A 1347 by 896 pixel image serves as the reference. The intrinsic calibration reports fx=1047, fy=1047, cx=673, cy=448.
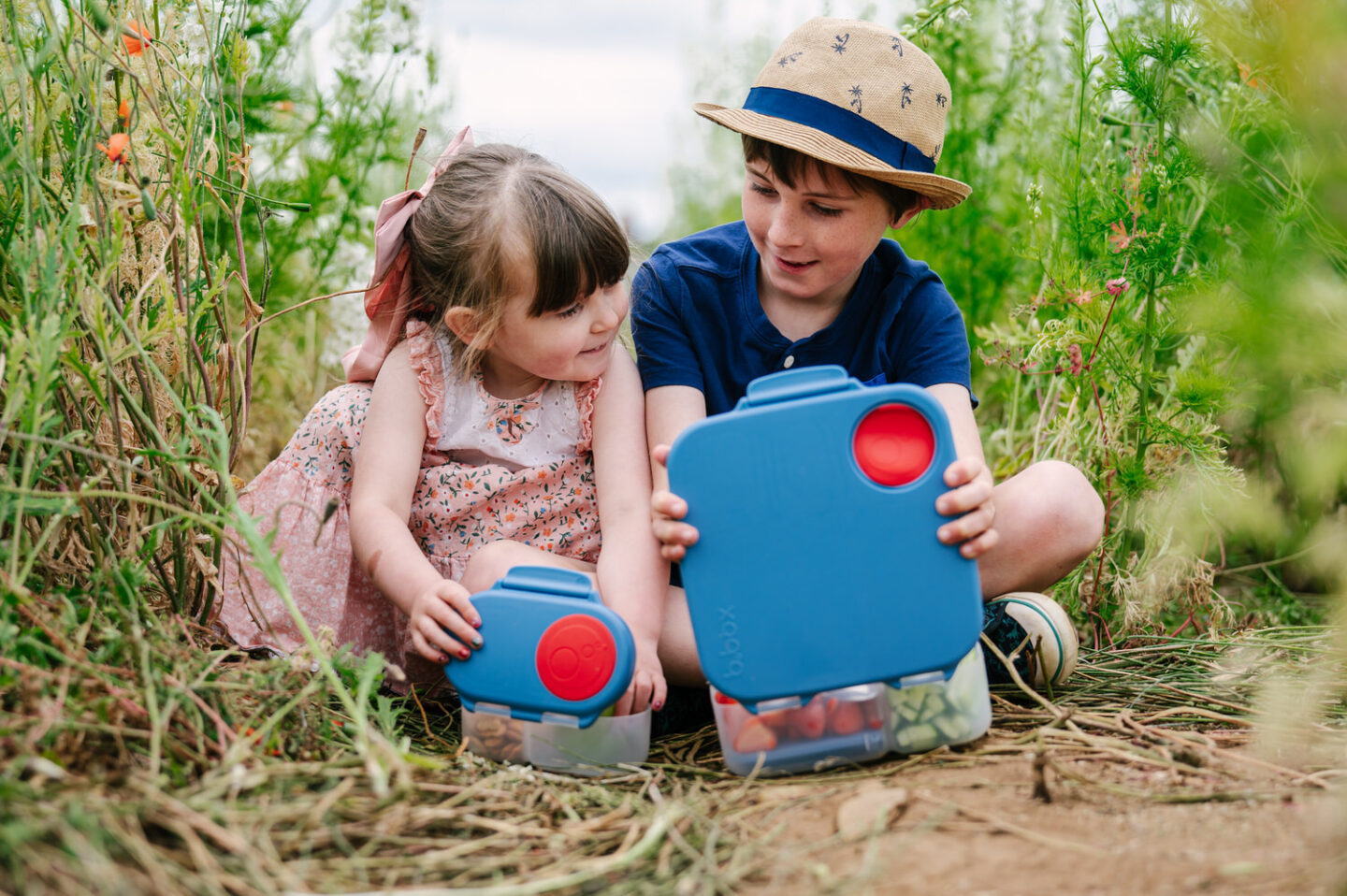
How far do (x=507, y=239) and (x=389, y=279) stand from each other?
323 mm

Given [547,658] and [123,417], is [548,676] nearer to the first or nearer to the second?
[547,658]

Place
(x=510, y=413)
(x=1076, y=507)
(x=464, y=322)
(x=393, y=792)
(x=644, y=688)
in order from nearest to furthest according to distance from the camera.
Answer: (x=393, y=792) → (x=644, y=688) → (x=1076, y=507) → (x=464, y=322) → (x=510, y=413)

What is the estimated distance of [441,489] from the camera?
74.9 inches

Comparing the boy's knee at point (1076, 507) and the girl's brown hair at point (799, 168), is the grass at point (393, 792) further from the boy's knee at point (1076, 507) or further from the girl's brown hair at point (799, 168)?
the girl's brown hair at point (799, 168)

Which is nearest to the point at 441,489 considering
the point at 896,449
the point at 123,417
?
the point at 123,417

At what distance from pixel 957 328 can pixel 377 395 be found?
1.07 meters

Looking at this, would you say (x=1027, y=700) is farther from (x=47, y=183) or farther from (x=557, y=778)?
(x=47, y=183)

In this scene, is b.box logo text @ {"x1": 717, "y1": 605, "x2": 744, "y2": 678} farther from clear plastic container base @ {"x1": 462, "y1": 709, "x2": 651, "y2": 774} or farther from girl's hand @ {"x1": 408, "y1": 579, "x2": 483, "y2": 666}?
girl's hand @ {"x1": 408, "y1": 579, "x2": 483, "y2": 666}

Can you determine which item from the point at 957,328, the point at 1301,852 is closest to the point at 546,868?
the point at 1301,852

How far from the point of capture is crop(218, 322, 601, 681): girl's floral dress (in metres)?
1.89

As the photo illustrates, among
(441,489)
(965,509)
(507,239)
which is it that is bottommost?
(965,509)

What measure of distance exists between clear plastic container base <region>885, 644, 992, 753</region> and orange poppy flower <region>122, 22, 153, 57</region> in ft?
4.47

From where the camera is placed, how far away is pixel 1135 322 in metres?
2.09

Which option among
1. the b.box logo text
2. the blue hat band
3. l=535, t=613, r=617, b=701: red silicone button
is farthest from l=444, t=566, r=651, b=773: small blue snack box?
the blue hat band
